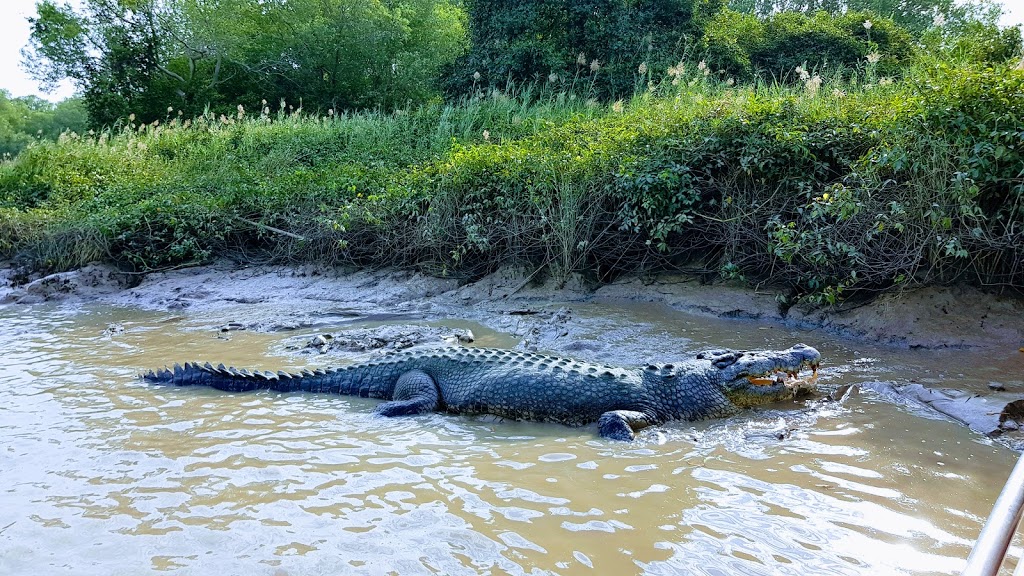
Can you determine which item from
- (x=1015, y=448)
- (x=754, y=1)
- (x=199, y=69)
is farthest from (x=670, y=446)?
(x=754, y=1)

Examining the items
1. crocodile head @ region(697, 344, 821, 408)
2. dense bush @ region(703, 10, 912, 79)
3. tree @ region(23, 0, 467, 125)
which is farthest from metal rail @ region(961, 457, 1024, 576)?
tree @ region(23, 0, 467, 125)

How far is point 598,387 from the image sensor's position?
415 centimetres

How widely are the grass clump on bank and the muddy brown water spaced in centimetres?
126

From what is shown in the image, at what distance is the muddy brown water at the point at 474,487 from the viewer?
8.16 ft

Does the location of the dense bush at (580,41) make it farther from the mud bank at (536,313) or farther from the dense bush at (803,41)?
the mud bank at (536,313)

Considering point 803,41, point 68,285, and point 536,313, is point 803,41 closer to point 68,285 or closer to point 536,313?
point 536,313

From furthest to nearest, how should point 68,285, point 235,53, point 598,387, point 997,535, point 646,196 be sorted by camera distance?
1. point 235,53
2. point 68,285
3. point 646,196
4. point 598,387
5. point 997,535

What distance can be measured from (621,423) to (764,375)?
109cm

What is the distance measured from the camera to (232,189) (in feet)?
34.1

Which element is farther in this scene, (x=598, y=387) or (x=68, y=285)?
(x=68, y=285)

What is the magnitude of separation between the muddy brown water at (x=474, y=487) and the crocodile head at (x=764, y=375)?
0.14 m

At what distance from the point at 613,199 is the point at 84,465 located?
5456mm

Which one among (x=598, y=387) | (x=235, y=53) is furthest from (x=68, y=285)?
(x=235, y=53)

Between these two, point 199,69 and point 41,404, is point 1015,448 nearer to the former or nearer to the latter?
point 41,404
